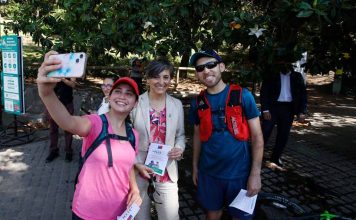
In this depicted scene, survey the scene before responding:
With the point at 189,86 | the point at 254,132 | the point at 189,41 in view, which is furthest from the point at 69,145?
the point at 189,86

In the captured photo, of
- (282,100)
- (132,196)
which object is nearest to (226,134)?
(132,196)

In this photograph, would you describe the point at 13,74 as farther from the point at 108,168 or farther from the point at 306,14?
the point at 306,14

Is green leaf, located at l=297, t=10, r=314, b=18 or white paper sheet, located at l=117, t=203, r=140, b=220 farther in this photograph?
green leaf, located at l=297, t=10, r=314, b=18

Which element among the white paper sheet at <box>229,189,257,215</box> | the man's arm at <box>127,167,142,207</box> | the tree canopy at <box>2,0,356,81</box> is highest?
the tree canopy at <box>2,0,356,81</box>

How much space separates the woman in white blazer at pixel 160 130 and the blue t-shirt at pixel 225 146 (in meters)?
0.30

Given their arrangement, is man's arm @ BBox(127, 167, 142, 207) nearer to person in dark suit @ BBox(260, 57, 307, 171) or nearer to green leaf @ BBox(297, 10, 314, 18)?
green leaf @ BBox(297, 10, 314, 18)

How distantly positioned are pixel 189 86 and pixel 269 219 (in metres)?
11.6

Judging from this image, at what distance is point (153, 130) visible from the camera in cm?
286

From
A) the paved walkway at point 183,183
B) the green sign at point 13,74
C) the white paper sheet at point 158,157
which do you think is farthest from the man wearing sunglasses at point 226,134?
the green sign at point 13,74

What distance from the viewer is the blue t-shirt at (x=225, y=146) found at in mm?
2805

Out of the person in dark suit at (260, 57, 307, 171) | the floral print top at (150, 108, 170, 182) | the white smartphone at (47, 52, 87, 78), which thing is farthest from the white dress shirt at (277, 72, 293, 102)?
the white smartphone at (47, 52, 87, 78)

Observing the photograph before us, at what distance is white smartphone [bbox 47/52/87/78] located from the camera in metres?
1.59

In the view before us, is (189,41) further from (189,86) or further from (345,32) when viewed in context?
(189,86)

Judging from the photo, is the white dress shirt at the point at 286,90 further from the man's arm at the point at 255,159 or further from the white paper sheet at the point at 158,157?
the white paper sheet at the point at 158,157
